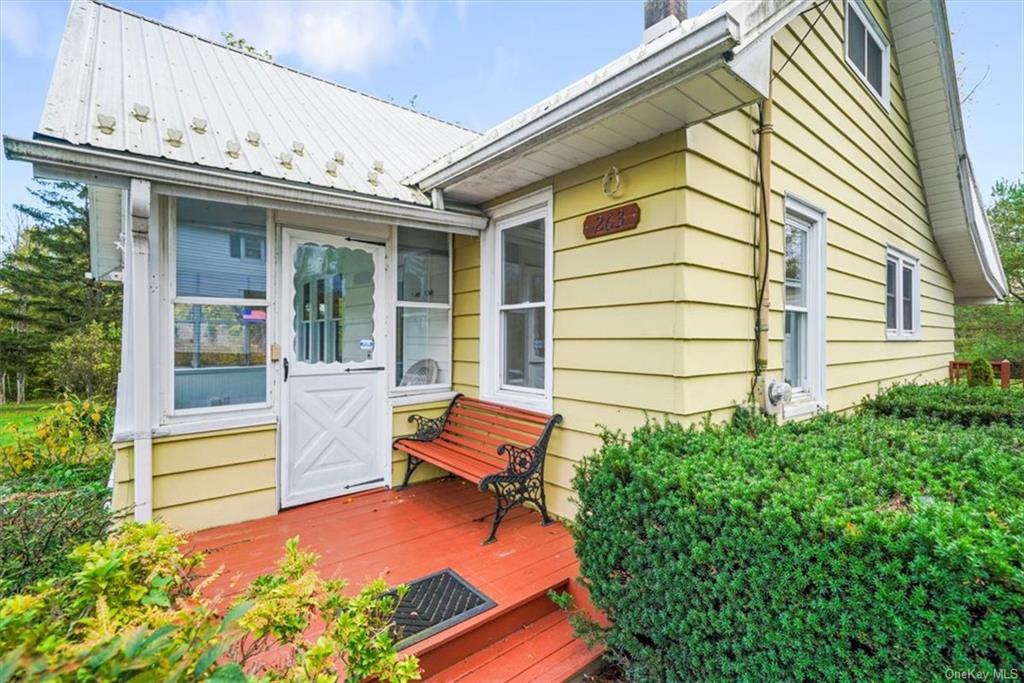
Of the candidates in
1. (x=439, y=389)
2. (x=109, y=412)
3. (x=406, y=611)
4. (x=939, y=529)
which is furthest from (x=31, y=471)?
(x=939, y=529)

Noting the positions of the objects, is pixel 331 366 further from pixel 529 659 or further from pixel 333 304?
pixel 529 659

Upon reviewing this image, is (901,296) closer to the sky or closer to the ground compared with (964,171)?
closer to the ground

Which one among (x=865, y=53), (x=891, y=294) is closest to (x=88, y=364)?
(x=865, y=53)

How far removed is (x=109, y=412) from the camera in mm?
6691

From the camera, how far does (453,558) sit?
2971 millimetres

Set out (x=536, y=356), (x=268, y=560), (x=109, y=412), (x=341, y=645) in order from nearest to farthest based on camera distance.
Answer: (x=341, y=645)
(x=268, y=560)
(x=536, y=356)
(x=109, y=412)

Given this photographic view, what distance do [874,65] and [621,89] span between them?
4907 mm

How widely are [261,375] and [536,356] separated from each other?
224 centimetres

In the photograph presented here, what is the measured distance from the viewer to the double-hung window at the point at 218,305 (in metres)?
3.30

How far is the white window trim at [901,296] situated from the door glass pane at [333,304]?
5908 mm

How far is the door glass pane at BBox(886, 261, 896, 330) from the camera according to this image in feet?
19.1

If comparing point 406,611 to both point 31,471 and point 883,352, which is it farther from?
point 883,352

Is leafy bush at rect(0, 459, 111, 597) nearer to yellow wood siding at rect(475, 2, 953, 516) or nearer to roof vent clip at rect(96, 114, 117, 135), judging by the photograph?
roof vent clip at rect(96, 114, 117, 135)

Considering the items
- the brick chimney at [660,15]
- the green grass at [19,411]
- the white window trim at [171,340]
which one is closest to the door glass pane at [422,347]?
the white window trim at [171,340]
